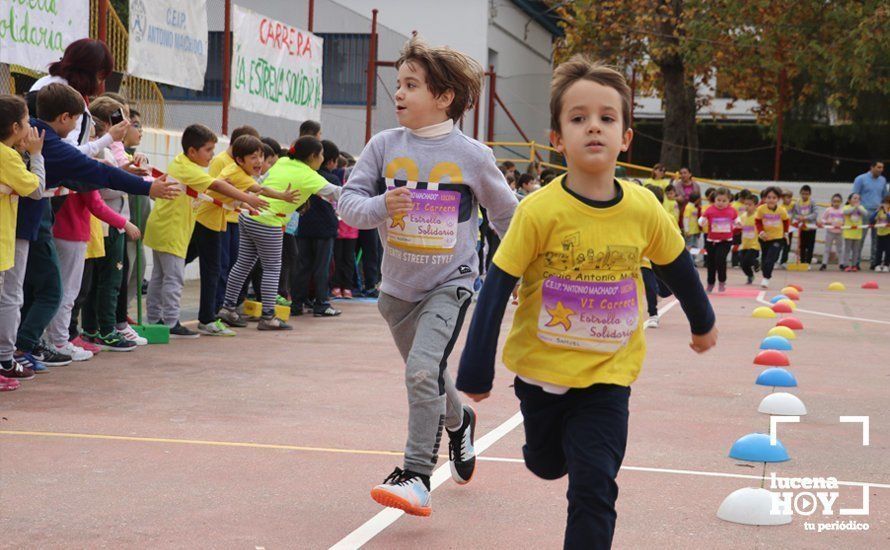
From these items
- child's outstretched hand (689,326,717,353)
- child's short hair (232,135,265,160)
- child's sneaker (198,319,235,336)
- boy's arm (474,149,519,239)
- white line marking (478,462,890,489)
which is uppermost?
child's short hair (232,135,265,160)

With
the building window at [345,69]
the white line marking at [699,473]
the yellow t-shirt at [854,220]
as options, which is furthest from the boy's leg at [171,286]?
the yellow t-shirt at [854,220]

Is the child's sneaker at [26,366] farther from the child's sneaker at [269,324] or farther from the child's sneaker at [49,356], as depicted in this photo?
the child's sneaker at [269,324]

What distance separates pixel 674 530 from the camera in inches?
A: 188

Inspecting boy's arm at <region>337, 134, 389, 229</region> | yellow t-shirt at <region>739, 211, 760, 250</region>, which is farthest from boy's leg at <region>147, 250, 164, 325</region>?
yellow t-shirt at <region>739, 211, 760, 250</region>

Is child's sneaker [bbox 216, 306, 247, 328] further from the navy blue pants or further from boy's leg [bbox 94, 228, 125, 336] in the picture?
the navy blue pants

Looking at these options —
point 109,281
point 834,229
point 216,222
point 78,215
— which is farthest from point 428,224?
point 834,229

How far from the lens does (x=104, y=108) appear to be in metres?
9.49

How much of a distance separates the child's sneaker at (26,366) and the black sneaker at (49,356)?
0.17 metres

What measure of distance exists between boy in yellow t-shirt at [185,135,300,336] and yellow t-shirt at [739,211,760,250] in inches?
478

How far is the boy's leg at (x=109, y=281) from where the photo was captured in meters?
9.54

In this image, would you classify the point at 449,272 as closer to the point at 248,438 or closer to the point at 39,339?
the point at 248,438

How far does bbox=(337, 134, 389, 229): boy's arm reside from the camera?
5074 mm

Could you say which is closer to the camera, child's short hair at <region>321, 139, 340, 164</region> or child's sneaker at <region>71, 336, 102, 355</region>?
child's sneaker at <region>71, 336, 102, 355</region>

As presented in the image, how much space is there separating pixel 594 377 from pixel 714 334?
524mm
